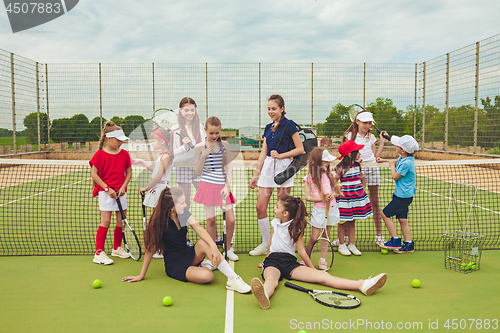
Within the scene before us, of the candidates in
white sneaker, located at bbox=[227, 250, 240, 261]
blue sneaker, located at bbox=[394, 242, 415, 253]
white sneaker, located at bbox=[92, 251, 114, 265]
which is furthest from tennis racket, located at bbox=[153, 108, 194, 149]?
blue sneaker, located at bbox=[394, 242, 415, 253]

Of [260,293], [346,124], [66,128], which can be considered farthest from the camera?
[66,128]

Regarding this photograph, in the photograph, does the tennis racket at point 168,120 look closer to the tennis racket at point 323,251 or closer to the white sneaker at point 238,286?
the white sneaker at point 238,286

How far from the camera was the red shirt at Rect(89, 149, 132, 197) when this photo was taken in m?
3.79

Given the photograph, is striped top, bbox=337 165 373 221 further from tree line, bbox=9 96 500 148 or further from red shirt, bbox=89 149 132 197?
tree line, bbox=9 96 500 148

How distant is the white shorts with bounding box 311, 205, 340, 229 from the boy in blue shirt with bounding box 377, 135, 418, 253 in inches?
29.1

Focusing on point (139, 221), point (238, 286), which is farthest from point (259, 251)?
point (139, 221)

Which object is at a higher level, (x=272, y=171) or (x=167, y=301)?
(x=272, y=171)

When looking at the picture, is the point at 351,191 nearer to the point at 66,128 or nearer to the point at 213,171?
the point at 213,171

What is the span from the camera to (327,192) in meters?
3.61

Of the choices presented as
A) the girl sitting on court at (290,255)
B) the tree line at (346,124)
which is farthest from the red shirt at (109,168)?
the tree line at (346,124)

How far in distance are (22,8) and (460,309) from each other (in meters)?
7.37

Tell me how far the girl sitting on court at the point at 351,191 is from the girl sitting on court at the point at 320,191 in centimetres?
22

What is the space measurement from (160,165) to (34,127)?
41.2ft

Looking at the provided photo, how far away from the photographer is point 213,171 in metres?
3.65
